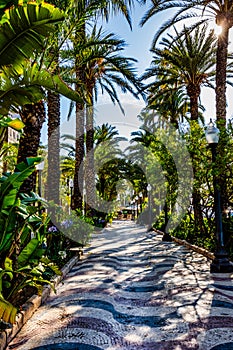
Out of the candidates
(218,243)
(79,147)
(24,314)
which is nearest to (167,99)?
(79,147)

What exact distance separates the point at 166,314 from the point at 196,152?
6700 mm

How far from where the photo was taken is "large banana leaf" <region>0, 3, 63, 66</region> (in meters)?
4.06

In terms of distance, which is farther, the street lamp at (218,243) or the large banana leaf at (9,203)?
the street lamp at (218,243)

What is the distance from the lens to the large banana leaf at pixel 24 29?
13.3 feet

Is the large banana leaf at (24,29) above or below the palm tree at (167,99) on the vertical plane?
below

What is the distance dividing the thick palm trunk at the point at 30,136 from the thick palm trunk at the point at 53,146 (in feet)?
16.6

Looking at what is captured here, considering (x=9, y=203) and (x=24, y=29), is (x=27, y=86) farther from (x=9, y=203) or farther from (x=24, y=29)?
(x=9, y=203)

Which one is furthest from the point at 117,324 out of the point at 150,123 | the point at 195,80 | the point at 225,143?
the point at 150,123

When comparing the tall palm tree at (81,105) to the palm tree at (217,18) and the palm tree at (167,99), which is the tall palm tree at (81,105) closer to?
the palm tree at (217,18)

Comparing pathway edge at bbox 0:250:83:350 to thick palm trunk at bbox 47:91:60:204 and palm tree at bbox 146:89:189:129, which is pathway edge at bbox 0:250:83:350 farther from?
palm tree at bbox 146:89:189:129

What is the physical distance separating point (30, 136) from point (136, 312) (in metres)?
3.78

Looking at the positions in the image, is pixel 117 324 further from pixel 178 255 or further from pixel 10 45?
pixel 178 255

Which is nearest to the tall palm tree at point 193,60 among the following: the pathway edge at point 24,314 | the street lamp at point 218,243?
the street lamp at point 218,243

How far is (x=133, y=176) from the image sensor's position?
1593 inches
